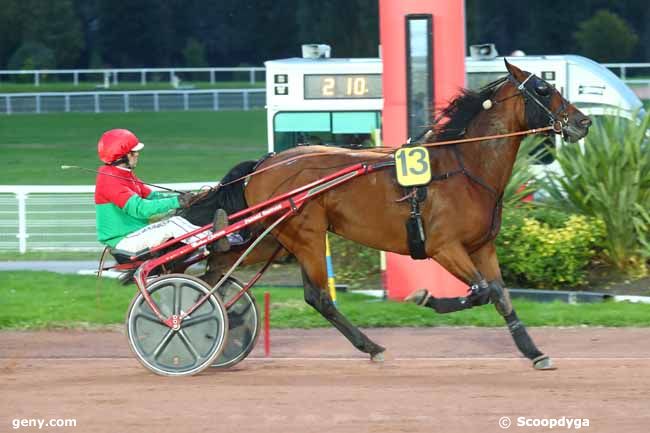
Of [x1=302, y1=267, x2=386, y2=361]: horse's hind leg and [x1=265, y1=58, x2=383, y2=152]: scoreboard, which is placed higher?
[x1=265, y1=58, x2=383, y2=152]: scoreboard

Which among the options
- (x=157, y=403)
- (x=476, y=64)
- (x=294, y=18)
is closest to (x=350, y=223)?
(x=157, y=403)

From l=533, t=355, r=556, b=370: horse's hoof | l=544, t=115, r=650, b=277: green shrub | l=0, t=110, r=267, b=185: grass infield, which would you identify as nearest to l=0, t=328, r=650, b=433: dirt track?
l=533, t=355, r=556, b=370: horse's hoof

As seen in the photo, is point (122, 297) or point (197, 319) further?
point (122, 297)

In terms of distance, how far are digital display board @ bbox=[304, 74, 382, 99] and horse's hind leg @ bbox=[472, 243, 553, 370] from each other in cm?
684

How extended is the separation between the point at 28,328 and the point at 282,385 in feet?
10.5

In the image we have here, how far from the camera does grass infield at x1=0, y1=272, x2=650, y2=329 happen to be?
32.5 ft

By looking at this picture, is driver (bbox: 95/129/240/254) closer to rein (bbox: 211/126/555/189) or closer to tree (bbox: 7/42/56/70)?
rein (bbox: 211/126/555/189)

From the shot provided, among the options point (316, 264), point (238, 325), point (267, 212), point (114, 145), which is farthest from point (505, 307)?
point (114, 145)

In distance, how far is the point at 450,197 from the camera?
7848 millimetres

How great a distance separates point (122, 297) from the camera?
1109cm

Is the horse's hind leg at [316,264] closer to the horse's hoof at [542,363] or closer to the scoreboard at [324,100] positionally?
the horse's hoof at [542,363]

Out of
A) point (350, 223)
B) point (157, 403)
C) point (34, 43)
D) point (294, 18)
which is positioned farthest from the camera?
point (294, 18)

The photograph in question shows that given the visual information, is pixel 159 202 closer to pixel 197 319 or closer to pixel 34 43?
pixel 197 319

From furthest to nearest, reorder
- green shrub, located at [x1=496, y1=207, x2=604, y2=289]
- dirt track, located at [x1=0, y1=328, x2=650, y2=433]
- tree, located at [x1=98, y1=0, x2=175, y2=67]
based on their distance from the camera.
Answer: tree, located at [x1=98, y1=0, x2=175, y2=67] → green shrub, located at [x1=496, y1=207, x2=604, y2=289] → dirt track, located at [x1=0, y1=328, x2=650, y2=433]
